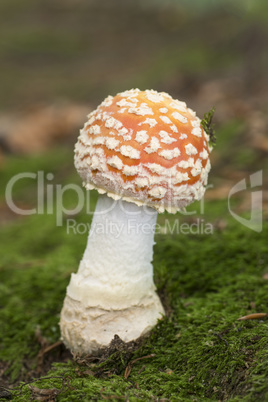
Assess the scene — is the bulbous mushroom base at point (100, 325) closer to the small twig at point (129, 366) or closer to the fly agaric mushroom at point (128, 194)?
the fly agaric mushroom at point (128, 194)

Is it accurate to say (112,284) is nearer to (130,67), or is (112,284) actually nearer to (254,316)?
(254,316)

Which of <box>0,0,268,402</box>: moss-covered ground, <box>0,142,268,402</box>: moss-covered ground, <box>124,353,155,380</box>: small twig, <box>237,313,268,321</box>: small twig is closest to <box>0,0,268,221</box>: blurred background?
<box>0,0,268,402</box>: moss-covered ground

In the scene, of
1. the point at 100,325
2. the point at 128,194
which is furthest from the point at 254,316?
the point at 128,194

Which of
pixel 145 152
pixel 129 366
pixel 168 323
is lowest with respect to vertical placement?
pixel 129 366

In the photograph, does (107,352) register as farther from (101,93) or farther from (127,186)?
(101,93)

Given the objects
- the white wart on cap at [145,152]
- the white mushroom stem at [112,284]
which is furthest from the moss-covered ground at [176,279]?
the white wart on cap at [145,152]

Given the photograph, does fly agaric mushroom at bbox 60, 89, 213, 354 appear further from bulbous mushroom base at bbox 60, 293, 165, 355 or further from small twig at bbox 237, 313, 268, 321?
small twig at bbox 237, 313, 268, 321

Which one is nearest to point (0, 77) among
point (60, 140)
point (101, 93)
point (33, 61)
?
point (33, 61)
